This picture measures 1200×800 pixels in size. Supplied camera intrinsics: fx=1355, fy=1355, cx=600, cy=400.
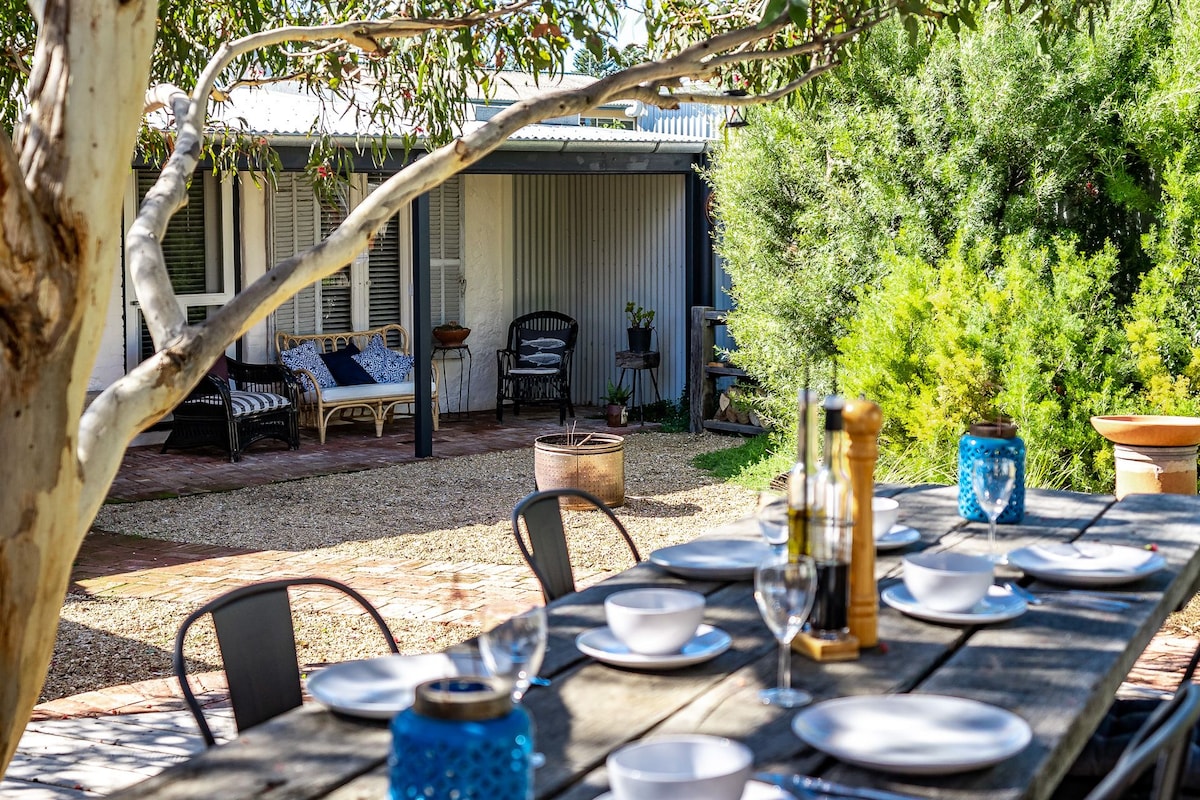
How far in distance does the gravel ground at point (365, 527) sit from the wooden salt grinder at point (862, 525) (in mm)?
3130

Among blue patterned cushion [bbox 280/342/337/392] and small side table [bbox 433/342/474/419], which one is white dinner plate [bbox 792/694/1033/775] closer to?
blue patterned cushion [bbox 280/342/337/392]

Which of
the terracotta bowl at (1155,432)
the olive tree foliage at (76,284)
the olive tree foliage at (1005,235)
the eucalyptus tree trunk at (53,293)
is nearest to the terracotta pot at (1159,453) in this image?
the terracotta bowl at (1155,432)

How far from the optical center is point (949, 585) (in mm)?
2770

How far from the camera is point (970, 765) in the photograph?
193 centimetres

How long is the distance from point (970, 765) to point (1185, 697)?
37 centimetres

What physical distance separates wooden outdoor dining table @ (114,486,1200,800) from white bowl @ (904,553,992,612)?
7cm

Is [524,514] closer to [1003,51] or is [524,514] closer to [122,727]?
[122,727]

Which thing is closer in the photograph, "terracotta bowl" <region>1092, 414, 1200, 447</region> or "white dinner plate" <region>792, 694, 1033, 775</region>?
"white dinner plate" <region>792, 694, 1033, 775</region>

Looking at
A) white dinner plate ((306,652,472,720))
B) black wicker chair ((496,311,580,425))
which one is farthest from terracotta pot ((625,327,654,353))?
white dinner plate ((306,652,472,720))

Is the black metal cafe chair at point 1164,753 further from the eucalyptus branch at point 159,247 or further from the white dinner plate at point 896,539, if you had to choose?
the eucalyptus branch at point 159,247

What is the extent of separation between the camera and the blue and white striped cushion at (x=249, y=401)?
10.3m

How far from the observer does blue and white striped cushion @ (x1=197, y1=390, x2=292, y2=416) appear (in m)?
10.3

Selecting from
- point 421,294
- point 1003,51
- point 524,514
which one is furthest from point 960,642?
point 421,294

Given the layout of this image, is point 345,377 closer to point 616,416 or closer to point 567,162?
point 616,416
